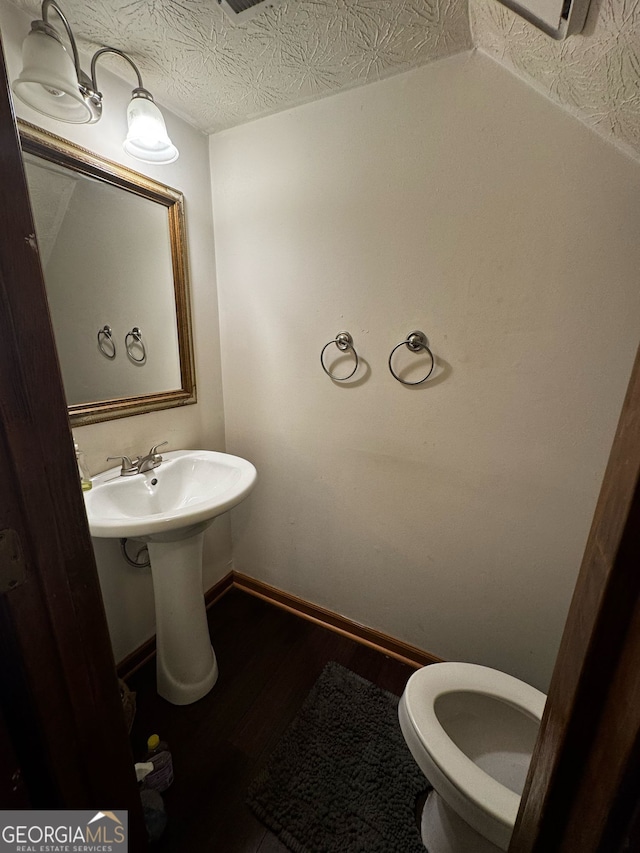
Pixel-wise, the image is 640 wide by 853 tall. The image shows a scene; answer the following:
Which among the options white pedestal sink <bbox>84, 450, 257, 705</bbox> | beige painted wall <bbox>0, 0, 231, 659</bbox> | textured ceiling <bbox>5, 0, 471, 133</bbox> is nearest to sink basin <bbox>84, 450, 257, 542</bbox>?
white pedestal sink <bbox>84, 450, 257, 705</bbox>

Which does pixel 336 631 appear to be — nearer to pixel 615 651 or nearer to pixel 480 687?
pixel 480 687

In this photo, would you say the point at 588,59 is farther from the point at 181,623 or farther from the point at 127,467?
the point at 181,623

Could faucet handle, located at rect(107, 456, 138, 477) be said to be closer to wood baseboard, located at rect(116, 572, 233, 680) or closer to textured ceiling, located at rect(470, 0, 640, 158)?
wood baseboard, located at rect(116, 572, 233, 680)

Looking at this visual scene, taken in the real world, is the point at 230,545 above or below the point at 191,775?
above

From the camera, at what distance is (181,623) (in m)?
1.22

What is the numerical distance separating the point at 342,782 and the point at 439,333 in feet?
4.81

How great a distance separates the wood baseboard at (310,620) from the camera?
4.58 feet

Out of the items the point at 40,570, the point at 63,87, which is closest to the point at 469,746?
the point at 40,570

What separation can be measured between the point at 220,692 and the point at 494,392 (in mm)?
1510

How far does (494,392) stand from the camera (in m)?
1.10

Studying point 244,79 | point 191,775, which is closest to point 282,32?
point 244,79

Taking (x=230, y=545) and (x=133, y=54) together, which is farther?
(x=230, y=545)

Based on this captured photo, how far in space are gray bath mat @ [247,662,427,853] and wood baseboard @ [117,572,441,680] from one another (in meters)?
0.19

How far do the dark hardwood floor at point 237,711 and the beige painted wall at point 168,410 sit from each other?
278 millimetres
